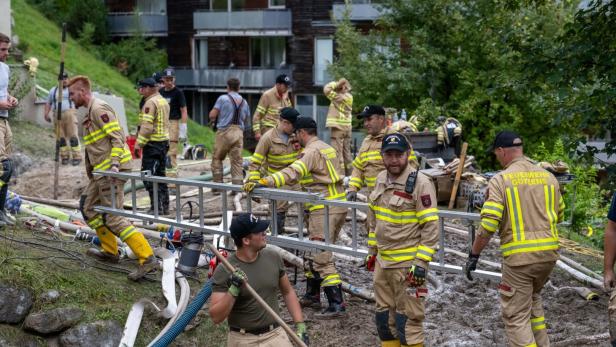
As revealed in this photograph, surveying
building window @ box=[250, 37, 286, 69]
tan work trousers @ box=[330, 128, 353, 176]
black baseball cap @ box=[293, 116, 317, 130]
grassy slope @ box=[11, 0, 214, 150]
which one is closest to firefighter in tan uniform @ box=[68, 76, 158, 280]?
black baseball cap @ box=[293, 116, 317, 130]

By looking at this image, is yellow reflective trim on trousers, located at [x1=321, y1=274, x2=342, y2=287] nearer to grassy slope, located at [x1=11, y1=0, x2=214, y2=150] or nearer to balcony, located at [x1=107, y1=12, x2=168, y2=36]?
grassy slope, located at [x1=11, y1=0, x2=214, y2=150]

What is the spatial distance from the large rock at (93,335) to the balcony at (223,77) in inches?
1349

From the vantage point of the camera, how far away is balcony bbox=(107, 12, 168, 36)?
149 ft

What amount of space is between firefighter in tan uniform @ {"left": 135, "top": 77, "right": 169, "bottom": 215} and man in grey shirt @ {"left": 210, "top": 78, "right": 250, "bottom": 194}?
104 centimetres

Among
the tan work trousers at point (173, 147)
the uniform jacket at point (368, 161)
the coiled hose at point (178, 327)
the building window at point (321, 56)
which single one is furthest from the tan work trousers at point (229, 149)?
the building window at point (321, 56)

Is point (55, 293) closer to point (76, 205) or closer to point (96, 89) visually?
point (76, 205)

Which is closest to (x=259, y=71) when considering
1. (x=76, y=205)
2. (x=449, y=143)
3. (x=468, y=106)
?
(x=468, y=106)

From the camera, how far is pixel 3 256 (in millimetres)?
9258

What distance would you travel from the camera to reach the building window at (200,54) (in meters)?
45.3

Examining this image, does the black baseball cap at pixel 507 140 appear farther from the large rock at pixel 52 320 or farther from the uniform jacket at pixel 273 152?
the large rock at pixel 52 320

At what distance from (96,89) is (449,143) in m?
11.9

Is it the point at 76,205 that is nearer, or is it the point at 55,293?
the point at 55,293

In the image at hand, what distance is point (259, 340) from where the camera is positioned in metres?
6.67

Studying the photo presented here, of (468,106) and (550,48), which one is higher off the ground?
(550,48)
